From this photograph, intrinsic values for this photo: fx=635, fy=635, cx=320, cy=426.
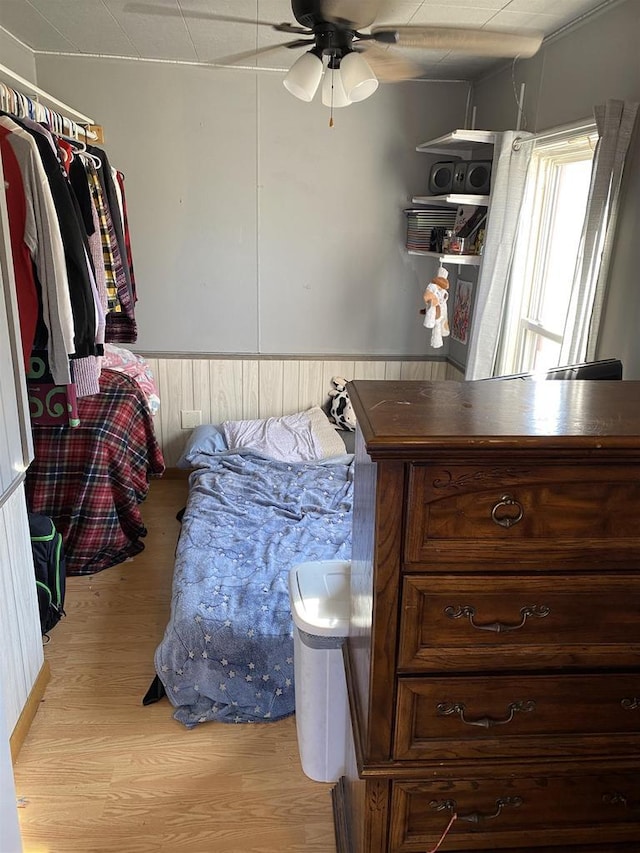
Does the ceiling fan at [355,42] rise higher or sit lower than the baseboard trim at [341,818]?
higher

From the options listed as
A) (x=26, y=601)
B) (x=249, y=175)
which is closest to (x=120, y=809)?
(x=26, y=601)

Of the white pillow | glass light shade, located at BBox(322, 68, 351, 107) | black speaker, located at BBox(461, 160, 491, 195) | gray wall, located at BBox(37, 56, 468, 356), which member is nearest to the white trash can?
glass light shade, located at BBox(322, 68, 351, 107)

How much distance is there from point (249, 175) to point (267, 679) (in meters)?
2.77

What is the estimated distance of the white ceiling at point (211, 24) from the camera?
7.73ft

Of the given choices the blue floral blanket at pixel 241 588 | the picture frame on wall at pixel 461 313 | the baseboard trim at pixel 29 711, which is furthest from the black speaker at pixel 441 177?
the baseboard trim at pixel 29 711

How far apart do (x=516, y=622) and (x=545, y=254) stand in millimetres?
2236

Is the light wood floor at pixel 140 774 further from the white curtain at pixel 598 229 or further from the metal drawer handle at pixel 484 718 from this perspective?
the white curtain at pixel 598 229

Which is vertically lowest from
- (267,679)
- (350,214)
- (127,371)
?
(267,679)

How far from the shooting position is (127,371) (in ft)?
11.3

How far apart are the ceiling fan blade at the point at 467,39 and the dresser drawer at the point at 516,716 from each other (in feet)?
5.74

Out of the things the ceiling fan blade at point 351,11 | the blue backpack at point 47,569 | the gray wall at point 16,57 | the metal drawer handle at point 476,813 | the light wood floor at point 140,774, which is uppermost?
the gray wall at point 16,57

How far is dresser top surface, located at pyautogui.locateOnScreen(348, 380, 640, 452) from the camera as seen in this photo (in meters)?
1.02

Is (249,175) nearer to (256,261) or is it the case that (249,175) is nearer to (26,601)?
(256,261)

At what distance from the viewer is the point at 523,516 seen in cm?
108
